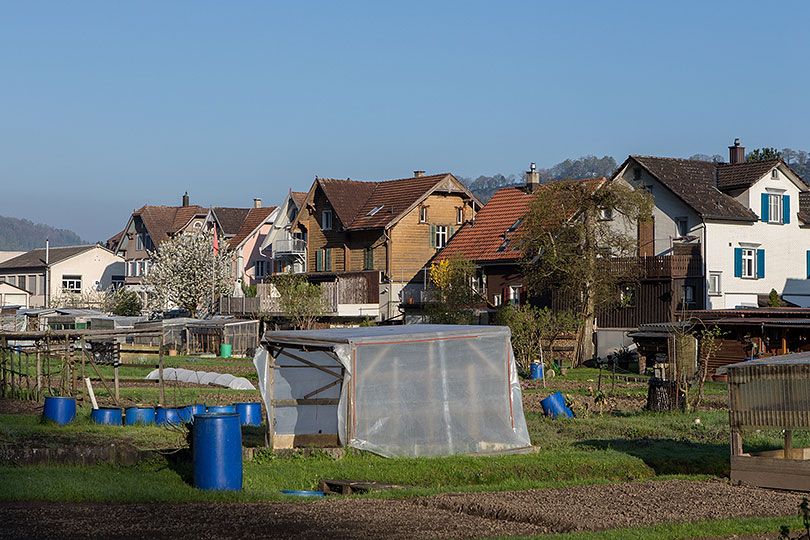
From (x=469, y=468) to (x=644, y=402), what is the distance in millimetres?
14707

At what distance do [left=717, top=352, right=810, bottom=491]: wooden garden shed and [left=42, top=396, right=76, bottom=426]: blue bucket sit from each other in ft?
49.2

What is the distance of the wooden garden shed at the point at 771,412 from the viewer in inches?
677

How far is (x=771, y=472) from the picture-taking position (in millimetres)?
17422

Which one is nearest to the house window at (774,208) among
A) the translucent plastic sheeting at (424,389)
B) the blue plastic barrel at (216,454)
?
the translucent plastic sheeting at (424,389)

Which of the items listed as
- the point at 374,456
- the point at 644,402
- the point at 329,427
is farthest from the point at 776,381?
the point at 644,402

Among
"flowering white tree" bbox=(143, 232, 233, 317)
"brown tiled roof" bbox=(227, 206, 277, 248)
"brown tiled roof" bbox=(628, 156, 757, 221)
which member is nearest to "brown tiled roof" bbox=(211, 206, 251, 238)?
"brown tiled roof" bbox=(227, 206, 277, 248)

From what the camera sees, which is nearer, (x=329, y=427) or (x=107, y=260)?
(x=329, y=427)

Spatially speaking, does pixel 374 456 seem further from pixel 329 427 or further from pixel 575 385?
pixel 575 385

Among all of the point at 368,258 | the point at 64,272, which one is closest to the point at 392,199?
the point at 368,258

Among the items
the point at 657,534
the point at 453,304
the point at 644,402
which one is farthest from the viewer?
the point at 453,304

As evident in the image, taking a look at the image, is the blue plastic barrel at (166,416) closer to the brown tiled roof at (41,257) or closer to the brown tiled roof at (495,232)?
the brown tiled roof at (495,232)

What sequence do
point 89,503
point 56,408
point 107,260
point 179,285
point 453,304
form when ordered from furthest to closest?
point 107,260, point 179,285, point 453,304, point 56,408, point 89,503

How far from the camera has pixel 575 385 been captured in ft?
131

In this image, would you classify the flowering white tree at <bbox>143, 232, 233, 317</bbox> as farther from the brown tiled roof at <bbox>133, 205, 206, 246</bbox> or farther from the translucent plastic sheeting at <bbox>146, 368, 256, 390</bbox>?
the translucent plastic sheeting at <bbox>146, 368, 256, 390</bbox>
